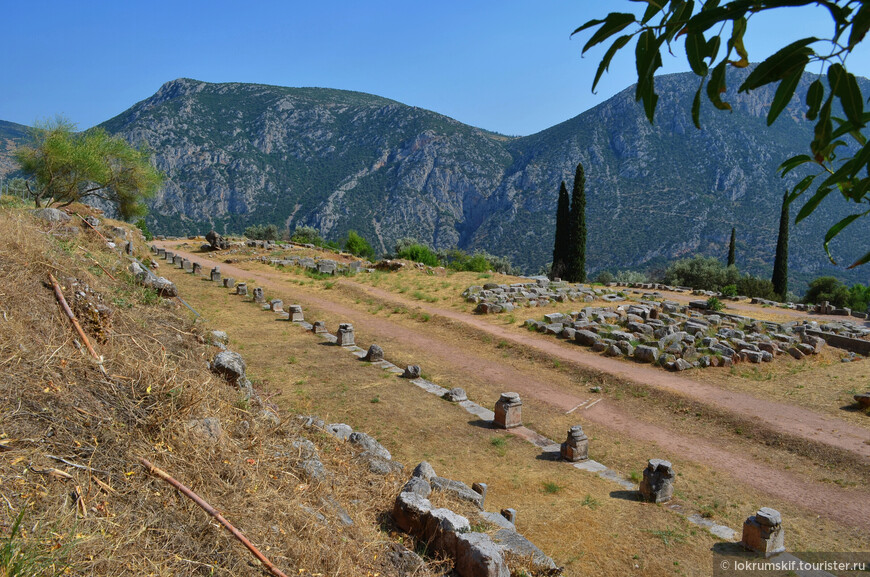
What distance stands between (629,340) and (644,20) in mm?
14406

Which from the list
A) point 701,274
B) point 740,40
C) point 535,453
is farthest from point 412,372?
point 701,274

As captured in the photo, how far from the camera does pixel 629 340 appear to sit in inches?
584

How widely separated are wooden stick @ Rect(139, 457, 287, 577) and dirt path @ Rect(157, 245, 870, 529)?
7.58 metres

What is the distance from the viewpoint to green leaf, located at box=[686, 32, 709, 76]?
1514 mm

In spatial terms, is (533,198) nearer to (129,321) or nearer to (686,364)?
(686,364)

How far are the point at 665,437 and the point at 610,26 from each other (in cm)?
981

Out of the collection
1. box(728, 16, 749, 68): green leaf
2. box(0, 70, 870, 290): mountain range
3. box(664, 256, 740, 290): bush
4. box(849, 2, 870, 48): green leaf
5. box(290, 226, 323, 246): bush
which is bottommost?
box(664, 256, 740, 290): bush

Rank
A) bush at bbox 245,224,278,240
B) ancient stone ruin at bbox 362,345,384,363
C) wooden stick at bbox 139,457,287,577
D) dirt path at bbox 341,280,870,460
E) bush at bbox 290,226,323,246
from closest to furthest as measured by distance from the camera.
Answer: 1. wooden stick at bbox 139,457,287,577
2. dirt path at bbox 341,280,870,460
3. ancient stone ruin at bbox 362,345,384,363
4. bush at bbox 290,226,323,246
5. bush at bbox 245,224,278,240

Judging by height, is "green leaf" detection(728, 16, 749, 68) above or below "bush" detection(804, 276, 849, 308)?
above

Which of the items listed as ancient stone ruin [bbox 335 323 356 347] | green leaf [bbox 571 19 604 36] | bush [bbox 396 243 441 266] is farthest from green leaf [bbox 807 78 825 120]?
bush [bbox 396 243 441 266]

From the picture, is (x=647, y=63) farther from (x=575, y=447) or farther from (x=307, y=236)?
(x=307, y=236)

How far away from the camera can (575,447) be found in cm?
845

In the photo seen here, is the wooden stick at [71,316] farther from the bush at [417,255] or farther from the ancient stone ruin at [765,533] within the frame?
the bush at [417,255]

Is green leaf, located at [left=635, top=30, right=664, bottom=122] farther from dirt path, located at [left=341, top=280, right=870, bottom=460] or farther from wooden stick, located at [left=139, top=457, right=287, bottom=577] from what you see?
dirt path, located at [left=341, top=280, right=870, bottom=460]
